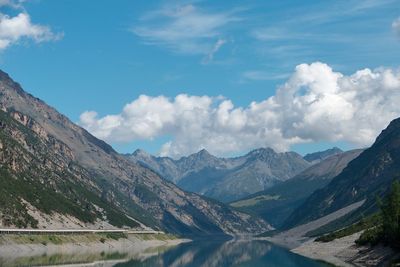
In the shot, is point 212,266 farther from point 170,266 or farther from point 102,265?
point 102,265

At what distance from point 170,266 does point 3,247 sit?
5108 centimetres

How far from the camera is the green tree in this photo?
140 meters

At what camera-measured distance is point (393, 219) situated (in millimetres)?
145500

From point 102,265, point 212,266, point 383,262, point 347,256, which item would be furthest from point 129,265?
point 383,262

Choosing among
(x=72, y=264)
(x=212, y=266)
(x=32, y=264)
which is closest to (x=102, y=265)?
(x=72, y=264)

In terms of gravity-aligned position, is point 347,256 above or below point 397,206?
below

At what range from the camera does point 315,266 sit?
536ft

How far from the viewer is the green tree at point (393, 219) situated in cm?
13971

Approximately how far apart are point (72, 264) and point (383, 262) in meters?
77.0

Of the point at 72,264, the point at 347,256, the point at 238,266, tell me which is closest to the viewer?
the point at 72,264

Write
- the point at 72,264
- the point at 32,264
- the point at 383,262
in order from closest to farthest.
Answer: the point at 383,262 → the point at 32,264 → the point at 72,264

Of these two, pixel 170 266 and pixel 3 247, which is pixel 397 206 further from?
pixel 3 247

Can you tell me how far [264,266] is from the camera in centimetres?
17938

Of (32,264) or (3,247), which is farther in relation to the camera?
(3,247)
